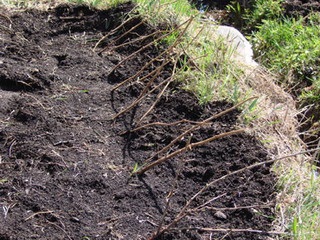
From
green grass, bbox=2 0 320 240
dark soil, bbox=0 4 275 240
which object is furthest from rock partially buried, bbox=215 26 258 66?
dark soil, bbox=0 4 275 240

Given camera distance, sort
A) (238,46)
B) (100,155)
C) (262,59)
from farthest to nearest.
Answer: (262,59) → (238,46) → (100,155)

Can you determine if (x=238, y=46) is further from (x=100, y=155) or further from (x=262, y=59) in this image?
(x=100, y=155)

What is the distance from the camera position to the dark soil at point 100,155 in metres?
2.88

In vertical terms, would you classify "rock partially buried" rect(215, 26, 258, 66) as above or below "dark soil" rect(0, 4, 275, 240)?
Result: below

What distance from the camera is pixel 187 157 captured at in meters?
3.38

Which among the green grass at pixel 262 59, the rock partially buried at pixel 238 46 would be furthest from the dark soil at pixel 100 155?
the rock partially buried at pixel 238 46

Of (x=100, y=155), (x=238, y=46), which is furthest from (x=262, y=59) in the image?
(x=100, y=155)

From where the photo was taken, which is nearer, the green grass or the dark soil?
the dark soil

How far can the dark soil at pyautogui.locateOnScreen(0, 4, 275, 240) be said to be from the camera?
2.88 meters

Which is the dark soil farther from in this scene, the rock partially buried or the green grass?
the rock partially buried

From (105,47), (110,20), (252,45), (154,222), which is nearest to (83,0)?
(110,20)

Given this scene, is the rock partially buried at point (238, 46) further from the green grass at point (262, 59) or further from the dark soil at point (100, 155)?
the dark soil at point (100, 155)

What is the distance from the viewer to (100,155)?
327 cm

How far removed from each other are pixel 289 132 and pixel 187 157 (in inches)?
36.7
